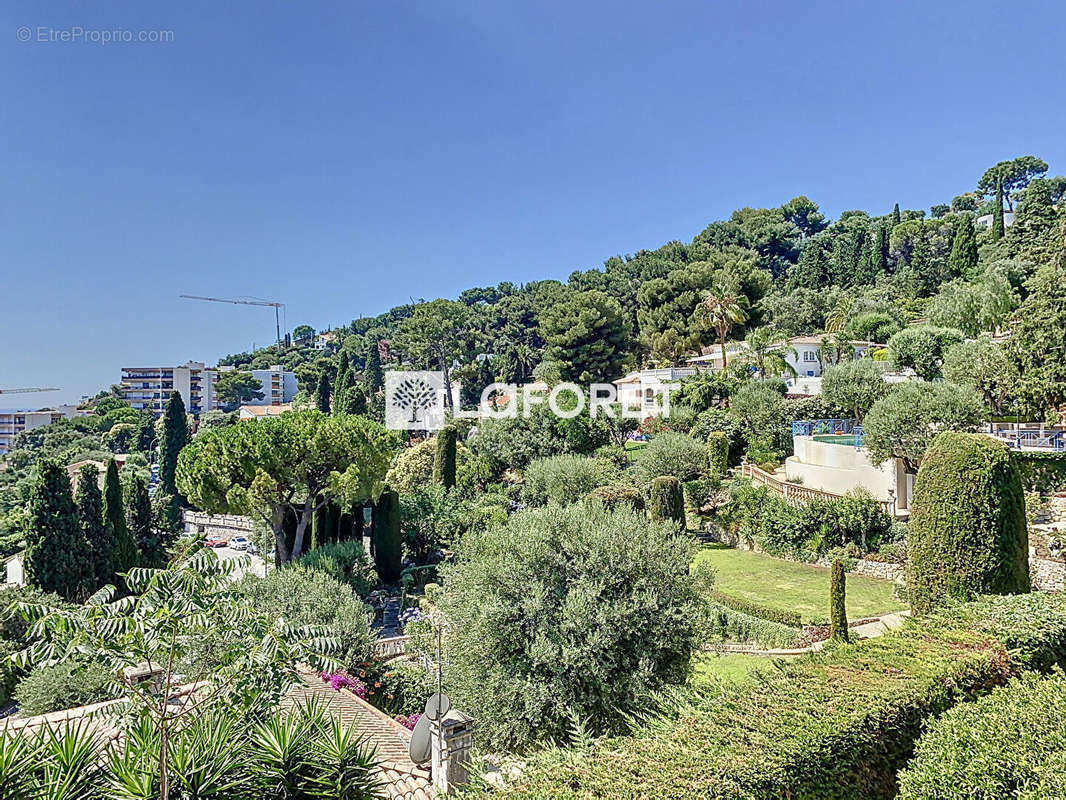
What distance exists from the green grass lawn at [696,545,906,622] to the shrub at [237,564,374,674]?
801 centimetres

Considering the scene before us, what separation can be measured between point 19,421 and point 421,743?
4904 inches

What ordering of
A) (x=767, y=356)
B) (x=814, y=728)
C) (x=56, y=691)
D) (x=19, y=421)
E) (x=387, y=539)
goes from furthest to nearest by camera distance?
(x=19, y=421) < (x=767, y=356) < (x=387, y=539) < (x=56, y=691) < (x=814, y=728)

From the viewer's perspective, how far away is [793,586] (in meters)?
16.0

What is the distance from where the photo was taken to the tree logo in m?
46.2

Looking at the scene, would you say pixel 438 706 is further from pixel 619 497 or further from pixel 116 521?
pixel 116 521

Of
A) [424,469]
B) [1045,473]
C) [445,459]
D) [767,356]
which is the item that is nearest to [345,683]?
[445,459]

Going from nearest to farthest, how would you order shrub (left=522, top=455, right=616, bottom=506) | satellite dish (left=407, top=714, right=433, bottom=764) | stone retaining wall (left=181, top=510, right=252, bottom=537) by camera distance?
1. satellite dish (left=407, top=714, right=433, bottom=764)
2. shrub (left=522, top=455, right=616, bottom=506)
3. stone retaining wall (left=181, top=510, right=252, bottom=537)

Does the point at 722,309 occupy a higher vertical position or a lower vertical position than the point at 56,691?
higher

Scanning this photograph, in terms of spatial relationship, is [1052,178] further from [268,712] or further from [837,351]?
[268,712]

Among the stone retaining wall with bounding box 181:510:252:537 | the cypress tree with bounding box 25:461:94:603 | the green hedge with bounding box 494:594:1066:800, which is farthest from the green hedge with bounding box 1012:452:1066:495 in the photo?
the stone retaining wall with bounding box 181:510:252:537

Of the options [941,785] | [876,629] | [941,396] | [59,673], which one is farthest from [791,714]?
[941,396]

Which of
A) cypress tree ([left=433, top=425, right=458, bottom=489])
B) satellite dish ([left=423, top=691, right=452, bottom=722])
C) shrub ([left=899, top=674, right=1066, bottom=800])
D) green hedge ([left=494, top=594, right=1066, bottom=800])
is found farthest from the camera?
cypress tree ([left=433, top=425, right=458, bottom=489])

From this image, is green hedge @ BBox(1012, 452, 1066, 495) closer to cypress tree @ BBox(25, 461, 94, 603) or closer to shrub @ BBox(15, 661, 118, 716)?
shrub @ BBox(15, 661, 118, 716)

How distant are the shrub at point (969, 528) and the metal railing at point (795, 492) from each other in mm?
9542
